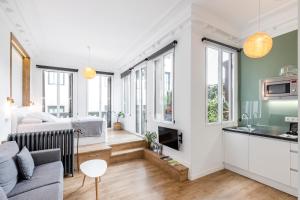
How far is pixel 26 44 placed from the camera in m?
4.07

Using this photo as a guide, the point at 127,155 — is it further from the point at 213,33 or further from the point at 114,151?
the point at 213,33

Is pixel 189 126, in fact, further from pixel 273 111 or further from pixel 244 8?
pixel 244 8

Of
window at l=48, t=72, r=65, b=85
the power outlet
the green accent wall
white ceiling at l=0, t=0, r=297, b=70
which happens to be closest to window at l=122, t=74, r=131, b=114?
white ceiling at l=0, t=0, r=297, b=70

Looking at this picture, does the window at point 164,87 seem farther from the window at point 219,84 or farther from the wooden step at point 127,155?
the wooden step at point 127,155

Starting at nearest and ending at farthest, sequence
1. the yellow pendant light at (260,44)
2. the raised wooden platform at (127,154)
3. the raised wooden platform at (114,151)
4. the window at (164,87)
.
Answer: the yellow pendant light at (260,44) → the raised wooden platform at (127,154) → the raised wooden platform at (114,151) → the window at (164,87)

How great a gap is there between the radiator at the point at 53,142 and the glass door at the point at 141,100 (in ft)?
7.15

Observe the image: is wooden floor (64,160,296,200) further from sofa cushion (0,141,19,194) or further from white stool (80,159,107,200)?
sofa cushion (0,141,19,194)

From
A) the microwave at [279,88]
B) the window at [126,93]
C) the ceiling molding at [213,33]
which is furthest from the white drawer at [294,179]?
the window at [126,93]

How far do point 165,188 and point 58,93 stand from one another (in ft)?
17.5

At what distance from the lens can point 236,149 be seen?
121 inches

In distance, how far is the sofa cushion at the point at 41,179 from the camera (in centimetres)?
171

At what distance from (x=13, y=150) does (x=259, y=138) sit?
391cm

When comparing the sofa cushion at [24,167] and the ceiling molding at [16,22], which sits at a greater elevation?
the ceiling molding at [16,22]

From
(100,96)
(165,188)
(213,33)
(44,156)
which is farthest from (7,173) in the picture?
(100,96)
